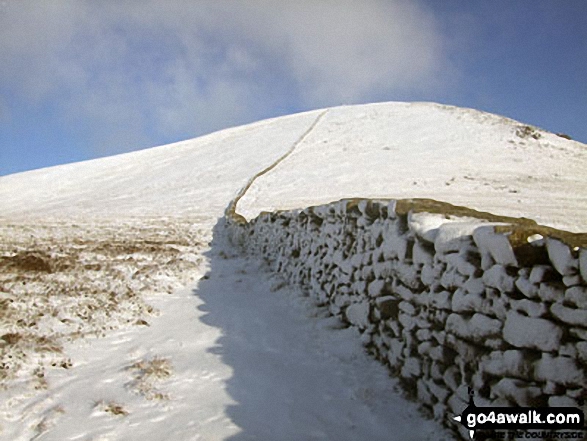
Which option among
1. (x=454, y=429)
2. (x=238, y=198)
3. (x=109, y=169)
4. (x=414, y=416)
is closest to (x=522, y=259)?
(x=454, y=429)

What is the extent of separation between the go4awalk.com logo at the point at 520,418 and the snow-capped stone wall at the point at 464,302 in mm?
65

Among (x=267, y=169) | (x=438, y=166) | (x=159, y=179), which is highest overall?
(x=159, y=179)

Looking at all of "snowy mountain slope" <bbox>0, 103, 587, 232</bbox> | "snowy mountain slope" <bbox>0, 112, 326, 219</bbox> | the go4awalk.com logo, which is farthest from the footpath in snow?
"snowy mountain slope" <bbox>0, 112, 326, 219</bbox>

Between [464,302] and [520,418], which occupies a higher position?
[464,302]

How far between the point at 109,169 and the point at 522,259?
152 feet

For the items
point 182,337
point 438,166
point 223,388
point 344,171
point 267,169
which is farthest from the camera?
point 267,169

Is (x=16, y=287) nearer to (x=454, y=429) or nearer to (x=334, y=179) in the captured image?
(x=454, y=429)

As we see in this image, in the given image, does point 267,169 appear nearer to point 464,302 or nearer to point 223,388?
point 223,388

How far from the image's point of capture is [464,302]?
160 inches

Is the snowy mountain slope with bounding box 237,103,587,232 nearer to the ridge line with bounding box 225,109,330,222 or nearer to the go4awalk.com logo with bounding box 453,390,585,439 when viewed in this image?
the ridge line with bounding box 225,109,330,222

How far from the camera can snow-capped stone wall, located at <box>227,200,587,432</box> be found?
10.3ft

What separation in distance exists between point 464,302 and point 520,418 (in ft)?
3.52

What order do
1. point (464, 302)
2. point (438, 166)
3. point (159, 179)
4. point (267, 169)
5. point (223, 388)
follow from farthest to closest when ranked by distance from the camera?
point (159, 179)
point (267, 169)
point (438, 166)
point (223, 388)
point (464, 302)

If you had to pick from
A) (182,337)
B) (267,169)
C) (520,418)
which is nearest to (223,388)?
(182,337)
